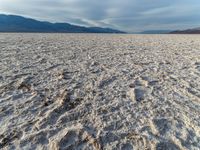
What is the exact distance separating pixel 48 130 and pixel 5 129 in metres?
0.82

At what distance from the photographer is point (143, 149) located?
13.6ft

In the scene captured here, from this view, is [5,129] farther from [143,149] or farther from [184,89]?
[184,89]

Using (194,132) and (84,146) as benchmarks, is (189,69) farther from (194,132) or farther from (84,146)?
(84,146)

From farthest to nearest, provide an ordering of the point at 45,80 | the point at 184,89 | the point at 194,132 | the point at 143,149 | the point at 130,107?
1. the point at 45,80
2. the point at 184,89
3. the point at 130,107
4. the point at 194,132
5. the point at 143,149

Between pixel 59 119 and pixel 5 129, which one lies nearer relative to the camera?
pixel 5 129

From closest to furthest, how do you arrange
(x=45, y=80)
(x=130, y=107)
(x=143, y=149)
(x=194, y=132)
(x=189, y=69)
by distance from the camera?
(x=143, y=149) < (x=194, y=132) < (x=130, y=107) < (x=45, y=80) < (x=189, y=69)

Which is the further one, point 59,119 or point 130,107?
point 130,107

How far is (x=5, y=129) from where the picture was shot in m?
4.68

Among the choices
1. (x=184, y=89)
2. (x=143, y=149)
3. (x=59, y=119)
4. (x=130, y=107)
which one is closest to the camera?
(x=143, y=149)

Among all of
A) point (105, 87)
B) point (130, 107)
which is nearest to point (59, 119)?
point (130, 107)

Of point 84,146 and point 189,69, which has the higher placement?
point 84,146

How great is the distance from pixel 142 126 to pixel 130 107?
3.02 ft

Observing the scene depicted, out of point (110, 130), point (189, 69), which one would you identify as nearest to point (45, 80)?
point (110, 130)

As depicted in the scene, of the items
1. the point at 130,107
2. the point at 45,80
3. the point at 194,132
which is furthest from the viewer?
the point at 45,80
